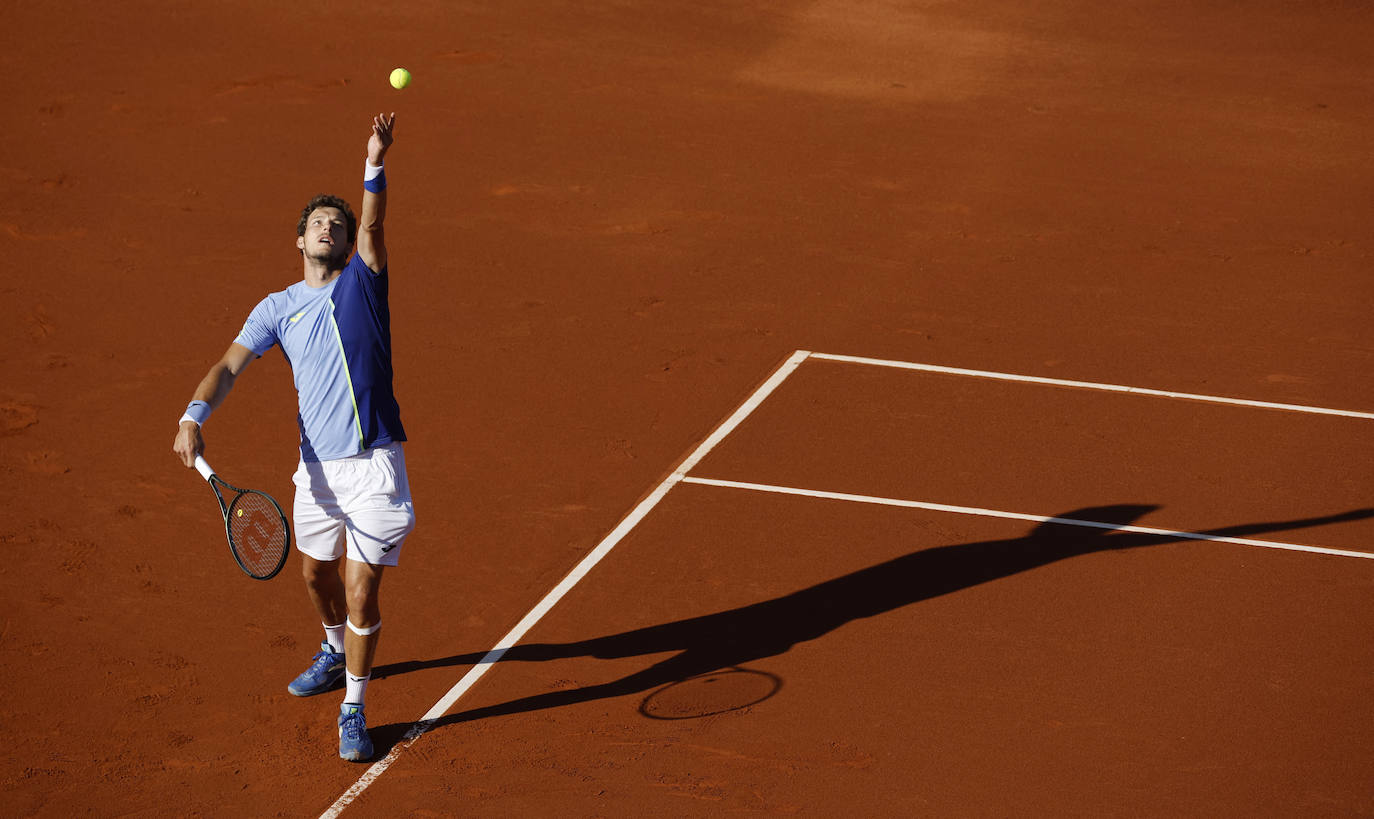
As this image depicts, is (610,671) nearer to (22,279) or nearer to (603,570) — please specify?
(603,570)

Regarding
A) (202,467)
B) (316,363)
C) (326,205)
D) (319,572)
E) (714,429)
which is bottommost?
(714,429)

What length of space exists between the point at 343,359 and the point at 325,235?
1.92ft

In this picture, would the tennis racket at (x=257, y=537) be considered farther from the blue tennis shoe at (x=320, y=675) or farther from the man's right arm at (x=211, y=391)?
the blue tennis shoe at (x=320, y=675)

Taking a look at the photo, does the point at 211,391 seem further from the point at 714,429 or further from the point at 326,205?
the point at 714,429

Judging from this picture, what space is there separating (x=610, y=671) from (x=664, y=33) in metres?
15.0

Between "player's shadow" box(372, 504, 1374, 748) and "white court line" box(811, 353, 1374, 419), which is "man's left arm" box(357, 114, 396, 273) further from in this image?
"white court line" box(811, 353, 1374, 419)

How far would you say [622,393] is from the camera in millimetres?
11195

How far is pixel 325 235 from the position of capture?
6.88m

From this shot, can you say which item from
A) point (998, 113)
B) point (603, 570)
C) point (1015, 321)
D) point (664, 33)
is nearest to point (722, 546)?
point (603, 570)

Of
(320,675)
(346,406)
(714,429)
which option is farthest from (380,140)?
(714,429)

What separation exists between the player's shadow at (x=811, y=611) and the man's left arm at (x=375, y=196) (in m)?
2.35

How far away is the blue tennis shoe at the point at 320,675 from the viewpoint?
24.7 feet

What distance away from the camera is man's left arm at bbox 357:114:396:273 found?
666 cm

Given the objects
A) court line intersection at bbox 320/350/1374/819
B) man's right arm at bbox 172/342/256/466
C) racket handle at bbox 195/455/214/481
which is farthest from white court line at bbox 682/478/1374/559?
racket handle at bbox 195/455/214/481
